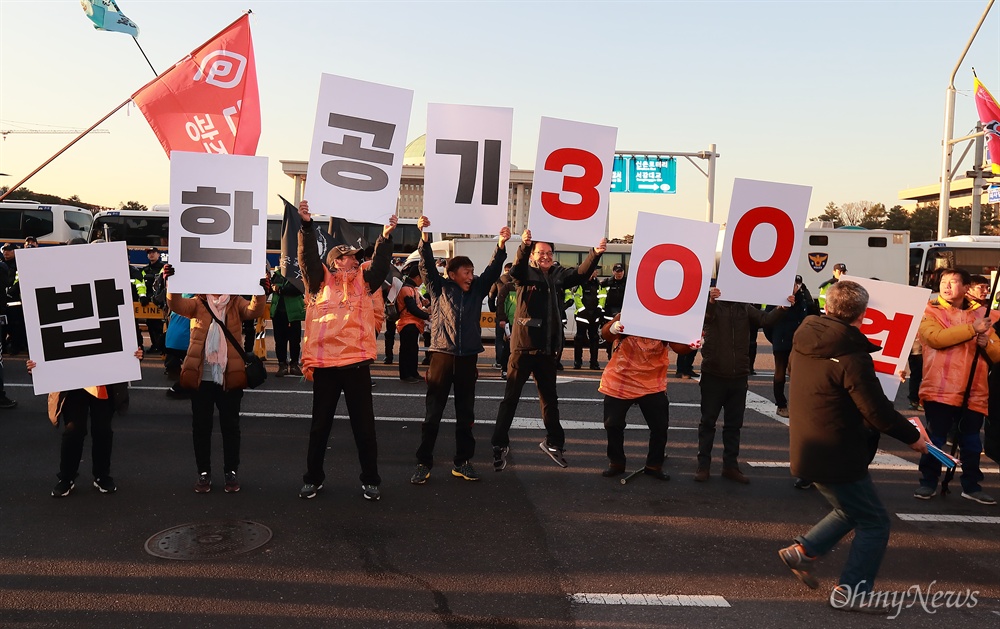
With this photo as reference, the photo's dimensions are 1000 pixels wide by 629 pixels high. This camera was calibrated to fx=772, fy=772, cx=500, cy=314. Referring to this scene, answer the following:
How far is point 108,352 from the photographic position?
19.5ft

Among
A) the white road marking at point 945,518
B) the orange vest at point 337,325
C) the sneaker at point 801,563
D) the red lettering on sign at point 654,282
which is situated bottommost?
the white road marking at point 945,518

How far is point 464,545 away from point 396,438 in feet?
10.4

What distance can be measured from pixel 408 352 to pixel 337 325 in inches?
240

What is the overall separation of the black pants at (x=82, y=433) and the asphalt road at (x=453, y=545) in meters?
0.23

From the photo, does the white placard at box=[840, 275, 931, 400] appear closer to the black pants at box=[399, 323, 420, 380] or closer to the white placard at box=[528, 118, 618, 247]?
the white placard at box=[528, 118, 618, 247]

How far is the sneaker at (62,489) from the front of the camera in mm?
5910

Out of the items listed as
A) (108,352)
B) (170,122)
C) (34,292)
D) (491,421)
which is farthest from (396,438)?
(170,122)

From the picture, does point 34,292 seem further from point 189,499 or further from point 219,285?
point 189,499

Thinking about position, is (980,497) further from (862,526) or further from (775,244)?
(862,526)

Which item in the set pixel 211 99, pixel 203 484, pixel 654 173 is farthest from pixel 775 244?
pixel 654 173

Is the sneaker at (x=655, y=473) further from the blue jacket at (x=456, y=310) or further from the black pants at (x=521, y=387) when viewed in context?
the blue jacket at (x=456, y=310)

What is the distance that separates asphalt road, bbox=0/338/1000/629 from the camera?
13.4 ft

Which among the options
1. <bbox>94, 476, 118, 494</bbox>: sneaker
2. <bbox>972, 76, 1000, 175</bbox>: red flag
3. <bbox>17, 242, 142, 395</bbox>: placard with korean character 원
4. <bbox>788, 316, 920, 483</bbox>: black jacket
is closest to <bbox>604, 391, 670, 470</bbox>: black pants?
<bbox>788, 316, 920, 483</bbox>: black jacket

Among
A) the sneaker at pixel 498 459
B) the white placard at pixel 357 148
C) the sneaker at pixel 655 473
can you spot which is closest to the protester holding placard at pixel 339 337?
the white placard at pixel 357 148
